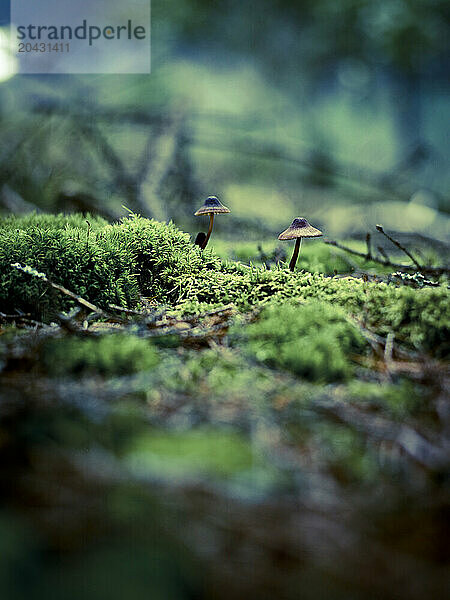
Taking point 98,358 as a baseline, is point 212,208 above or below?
above

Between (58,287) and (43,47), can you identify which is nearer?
(58,287)

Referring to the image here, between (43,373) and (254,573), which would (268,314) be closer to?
(43,373)

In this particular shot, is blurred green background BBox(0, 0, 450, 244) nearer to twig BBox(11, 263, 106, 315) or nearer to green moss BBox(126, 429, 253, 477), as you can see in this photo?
twig BBox(11, 263, 106, 315)

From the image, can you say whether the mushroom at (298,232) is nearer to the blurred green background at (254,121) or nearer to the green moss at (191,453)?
the green moss at (191,453)

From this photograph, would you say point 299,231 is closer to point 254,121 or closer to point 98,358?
point 98,358

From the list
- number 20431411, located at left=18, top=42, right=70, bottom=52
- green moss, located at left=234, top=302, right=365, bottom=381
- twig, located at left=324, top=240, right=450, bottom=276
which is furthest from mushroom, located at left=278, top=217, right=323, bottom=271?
number 20431411, located at left=18, top=42, right=70, bottom=52

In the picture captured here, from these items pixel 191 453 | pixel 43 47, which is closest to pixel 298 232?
pixel 191 453

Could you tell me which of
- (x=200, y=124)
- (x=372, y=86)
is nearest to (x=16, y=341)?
(x=200, y=124)
